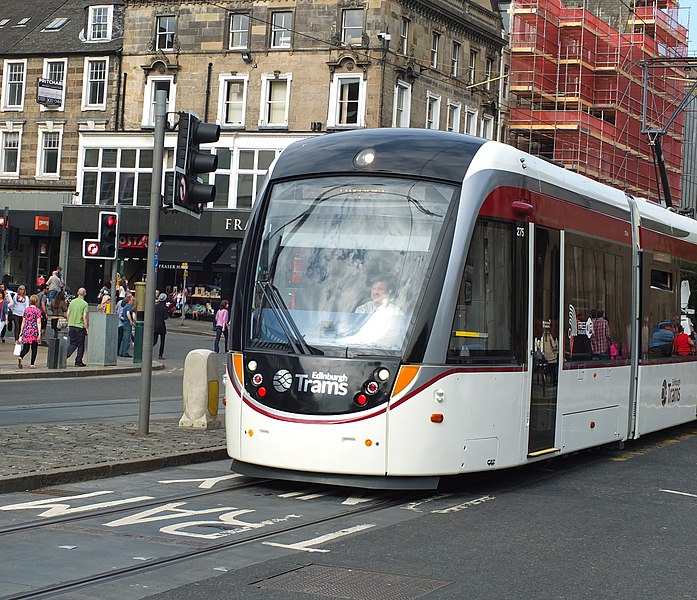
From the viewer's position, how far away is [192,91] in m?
55.0

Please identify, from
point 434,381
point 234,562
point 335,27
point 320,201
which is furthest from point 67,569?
point 335,27

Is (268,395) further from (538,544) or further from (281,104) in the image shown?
(281,104)

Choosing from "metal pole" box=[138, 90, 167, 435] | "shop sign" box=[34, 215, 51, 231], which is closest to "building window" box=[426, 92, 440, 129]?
"shop sign" box=[34, 215, 51, 231]

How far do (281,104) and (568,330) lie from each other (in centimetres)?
4138

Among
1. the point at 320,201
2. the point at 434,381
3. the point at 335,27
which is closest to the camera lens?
the point at 434,381

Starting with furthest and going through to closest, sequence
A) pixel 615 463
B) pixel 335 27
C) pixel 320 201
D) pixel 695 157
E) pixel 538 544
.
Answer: pixel 695 157
pixel 335 27
pixel 615 463
pixel 320 201
pixel 538 544

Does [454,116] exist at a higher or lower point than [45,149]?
higher

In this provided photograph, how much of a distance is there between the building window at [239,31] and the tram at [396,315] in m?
42.8

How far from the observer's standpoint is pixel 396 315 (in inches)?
426

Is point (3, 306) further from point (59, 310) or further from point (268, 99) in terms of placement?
point (268, 99)

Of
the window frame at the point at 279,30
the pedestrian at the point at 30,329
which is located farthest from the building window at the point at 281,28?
the pedestrian at the point at 30,329

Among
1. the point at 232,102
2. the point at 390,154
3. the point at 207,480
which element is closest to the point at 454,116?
the point at 232,102

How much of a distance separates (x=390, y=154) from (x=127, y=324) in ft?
75.6

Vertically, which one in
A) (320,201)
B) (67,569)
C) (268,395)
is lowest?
(67,569)
